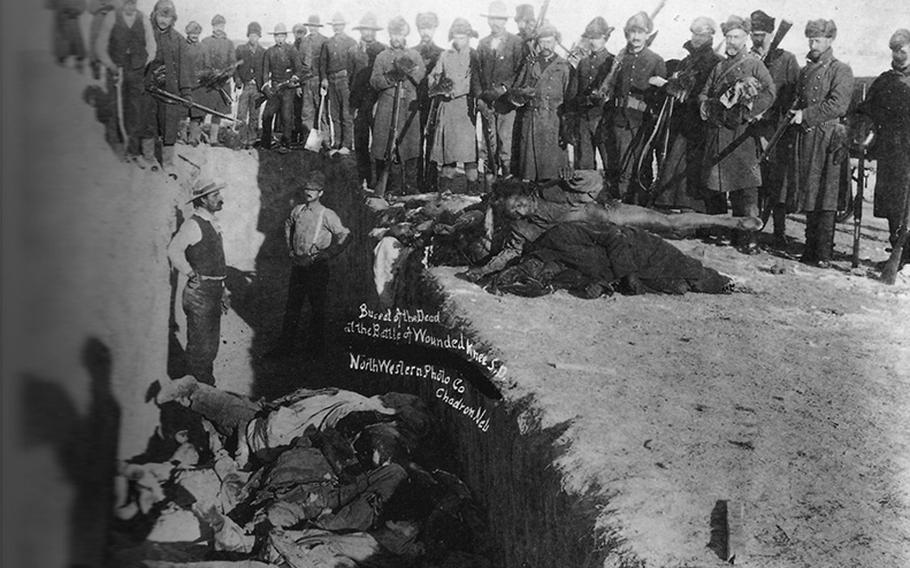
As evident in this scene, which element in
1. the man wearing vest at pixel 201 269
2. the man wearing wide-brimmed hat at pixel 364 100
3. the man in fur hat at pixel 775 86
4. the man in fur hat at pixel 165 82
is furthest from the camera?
the man wearing wide-brimmed hat at pixel 364 100

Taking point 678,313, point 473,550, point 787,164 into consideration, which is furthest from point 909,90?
point 473,550

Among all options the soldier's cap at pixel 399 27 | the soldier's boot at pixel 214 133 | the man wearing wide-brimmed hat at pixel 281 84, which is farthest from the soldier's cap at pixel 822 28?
the soldier's boot at pixel 214 133

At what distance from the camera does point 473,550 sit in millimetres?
4145

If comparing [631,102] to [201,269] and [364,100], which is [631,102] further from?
[201,269]

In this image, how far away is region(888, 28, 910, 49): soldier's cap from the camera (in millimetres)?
5047

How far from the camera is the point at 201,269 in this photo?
6281 mm

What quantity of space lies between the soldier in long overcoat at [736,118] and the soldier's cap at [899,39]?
3.85ft

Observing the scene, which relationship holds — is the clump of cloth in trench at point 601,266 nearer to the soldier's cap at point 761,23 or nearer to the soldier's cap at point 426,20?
the soldier's cap at point 426,20

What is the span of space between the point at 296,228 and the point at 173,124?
1321mm

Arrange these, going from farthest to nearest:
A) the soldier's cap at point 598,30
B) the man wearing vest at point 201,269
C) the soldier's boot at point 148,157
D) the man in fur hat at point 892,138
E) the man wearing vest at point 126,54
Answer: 1. the soldier's cap at point 598,30
2. the man wearing vest at point 201,269
3. the soldier's boot at point 148,157
4. the man in fur hat at point 892,138
5. the man wearing vest at point 126,54

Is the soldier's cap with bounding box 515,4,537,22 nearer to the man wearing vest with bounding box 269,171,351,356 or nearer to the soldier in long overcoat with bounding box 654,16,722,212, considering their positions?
the soldier in long overcoat with bounding box 654,16,722,212

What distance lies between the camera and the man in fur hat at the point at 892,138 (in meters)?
5.44

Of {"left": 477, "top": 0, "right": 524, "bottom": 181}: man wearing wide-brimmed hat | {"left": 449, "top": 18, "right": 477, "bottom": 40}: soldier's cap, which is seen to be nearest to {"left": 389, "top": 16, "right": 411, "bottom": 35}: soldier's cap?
{"left": 449, "top": 18, "right": 477, "bottom": 40}: soldier's cap

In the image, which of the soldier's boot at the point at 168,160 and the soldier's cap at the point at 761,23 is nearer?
the soldier's cap at the point at 761,23
